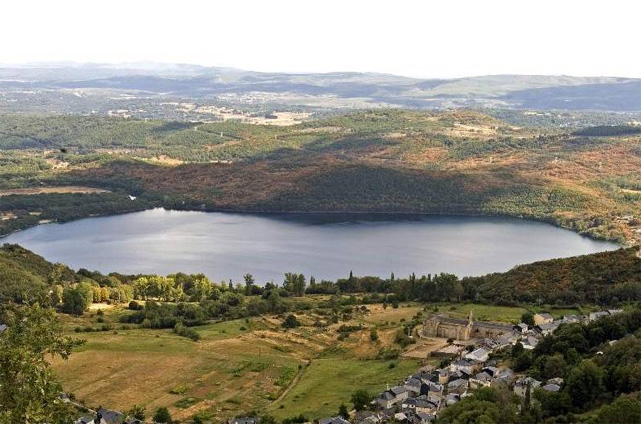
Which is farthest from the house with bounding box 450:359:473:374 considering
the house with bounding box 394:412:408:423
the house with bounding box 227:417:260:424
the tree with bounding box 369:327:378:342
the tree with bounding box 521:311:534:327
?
the house with bounding box 227:417:260:424

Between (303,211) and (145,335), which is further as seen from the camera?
(303,211)

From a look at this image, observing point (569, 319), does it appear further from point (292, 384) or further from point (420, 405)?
point (292, 384)

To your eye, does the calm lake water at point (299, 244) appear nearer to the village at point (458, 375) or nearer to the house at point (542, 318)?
the house at point (542, 318)

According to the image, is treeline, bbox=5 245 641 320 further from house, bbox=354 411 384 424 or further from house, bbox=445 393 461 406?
house, bbox=354 411 384 424

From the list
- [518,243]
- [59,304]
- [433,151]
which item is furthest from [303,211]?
[59,304]

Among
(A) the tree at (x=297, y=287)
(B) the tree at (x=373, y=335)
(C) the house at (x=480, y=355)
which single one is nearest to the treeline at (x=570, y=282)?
(B) the tree at (x=373, y=335)

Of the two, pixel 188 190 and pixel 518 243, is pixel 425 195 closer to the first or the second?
pixel 518 243
